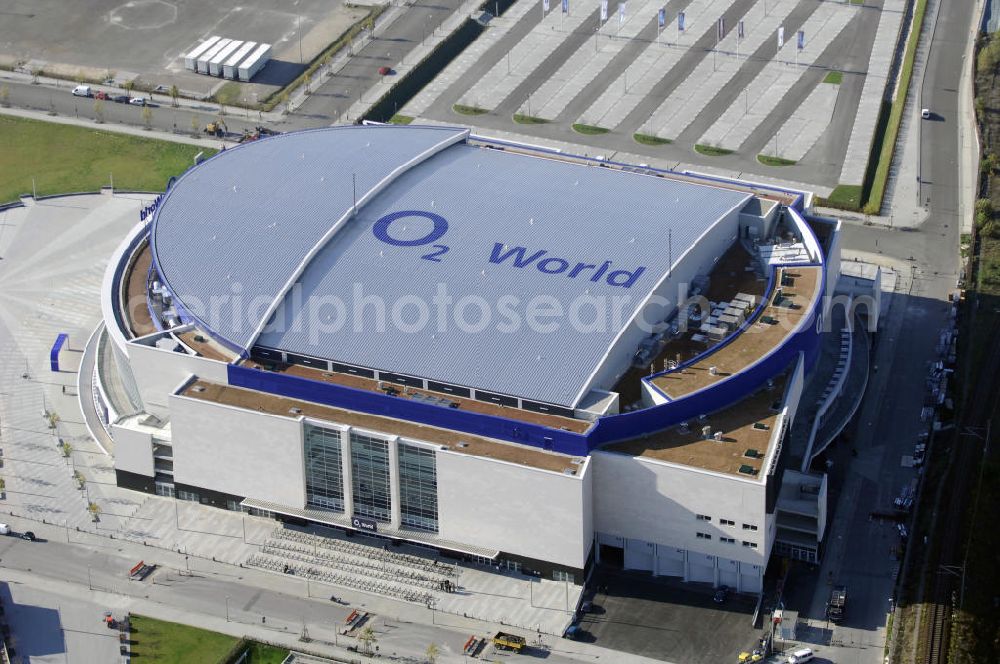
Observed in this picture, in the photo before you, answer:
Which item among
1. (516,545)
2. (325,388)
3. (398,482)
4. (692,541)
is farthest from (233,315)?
(692,541)

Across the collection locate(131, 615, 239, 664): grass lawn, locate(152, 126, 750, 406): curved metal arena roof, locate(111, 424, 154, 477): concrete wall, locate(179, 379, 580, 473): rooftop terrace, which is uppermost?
locate(152, 126, 750, 406): curved metal arena roof

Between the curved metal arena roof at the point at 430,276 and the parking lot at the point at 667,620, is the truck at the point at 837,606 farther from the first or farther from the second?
the curved metal arena roof at the point at 430,276

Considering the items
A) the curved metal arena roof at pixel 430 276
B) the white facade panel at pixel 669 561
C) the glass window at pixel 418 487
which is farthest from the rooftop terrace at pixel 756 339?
the glass window at pixel 418 487

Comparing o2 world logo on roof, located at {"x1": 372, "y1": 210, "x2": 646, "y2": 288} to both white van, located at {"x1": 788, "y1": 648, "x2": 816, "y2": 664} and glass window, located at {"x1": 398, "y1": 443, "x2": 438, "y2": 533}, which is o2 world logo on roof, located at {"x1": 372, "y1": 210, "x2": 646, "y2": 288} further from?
white van, located at {"x1": 788, "y1": 648, "x2": 816, "y2": 664}

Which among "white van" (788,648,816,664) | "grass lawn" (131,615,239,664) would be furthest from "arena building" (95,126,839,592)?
"grass lawn" (131,615,239,664)

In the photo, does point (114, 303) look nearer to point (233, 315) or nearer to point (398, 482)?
point (233, 315)

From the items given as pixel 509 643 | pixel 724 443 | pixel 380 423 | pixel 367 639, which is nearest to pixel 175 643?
pixel 367 639

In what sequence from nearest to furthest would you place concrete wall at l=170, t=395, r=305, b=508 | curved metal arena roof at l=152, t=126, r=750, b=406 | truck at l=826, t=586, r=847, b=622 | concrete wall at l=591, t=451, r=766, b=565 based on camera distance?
1. concrete wall at l=591, t=451, r=766, b=565
2. truck at l=826, t=586, r=847, b=622
3. concrete wall at l=170, t=395, r=305, b=508
4. curved metal arena roof at l=152, t=126, r=750, b=406
